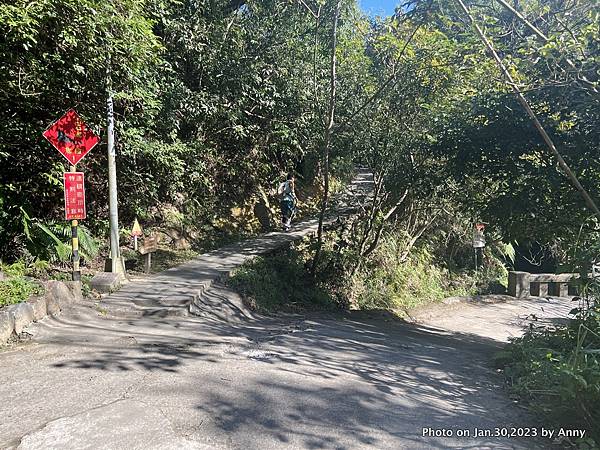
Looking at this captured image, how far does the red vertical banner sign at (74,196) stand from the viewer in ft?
22.8

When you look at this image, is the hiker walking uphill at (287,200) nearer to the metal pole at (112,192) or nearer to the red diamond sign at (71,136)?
the metal pole at (112,192)

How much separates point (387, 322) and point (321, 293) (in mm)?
1744

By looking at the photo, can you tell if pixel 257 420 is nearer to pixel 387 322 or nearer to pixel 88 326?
pixel 88 326

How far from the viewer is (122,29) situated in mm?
6816

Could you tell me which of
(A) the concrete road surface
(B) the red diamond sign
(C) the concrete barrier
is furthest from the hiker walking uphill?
(C) the concrete barrier

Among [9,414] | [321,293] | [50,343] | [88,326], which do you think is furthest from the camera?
[321,293]

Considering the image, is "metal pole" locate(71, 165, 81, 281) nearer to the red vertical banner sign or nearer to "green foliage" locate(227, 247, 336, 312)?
the red vertical banner sign

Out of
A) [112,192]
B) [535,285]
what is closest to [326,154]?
[112,192]

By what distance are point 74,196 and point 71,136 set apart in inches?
37.2

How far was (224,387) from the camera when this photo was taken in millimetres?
4242

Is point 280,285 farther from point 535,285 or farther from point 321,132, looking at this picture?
point 535,285

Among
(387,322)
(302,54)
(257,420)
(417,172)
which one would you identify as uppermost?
(302,54)

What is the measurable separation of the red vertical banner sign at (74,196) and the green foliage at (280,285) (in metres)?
3.24

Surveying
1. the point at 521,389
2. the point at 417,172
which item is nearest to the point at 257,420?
the point at 521,389
